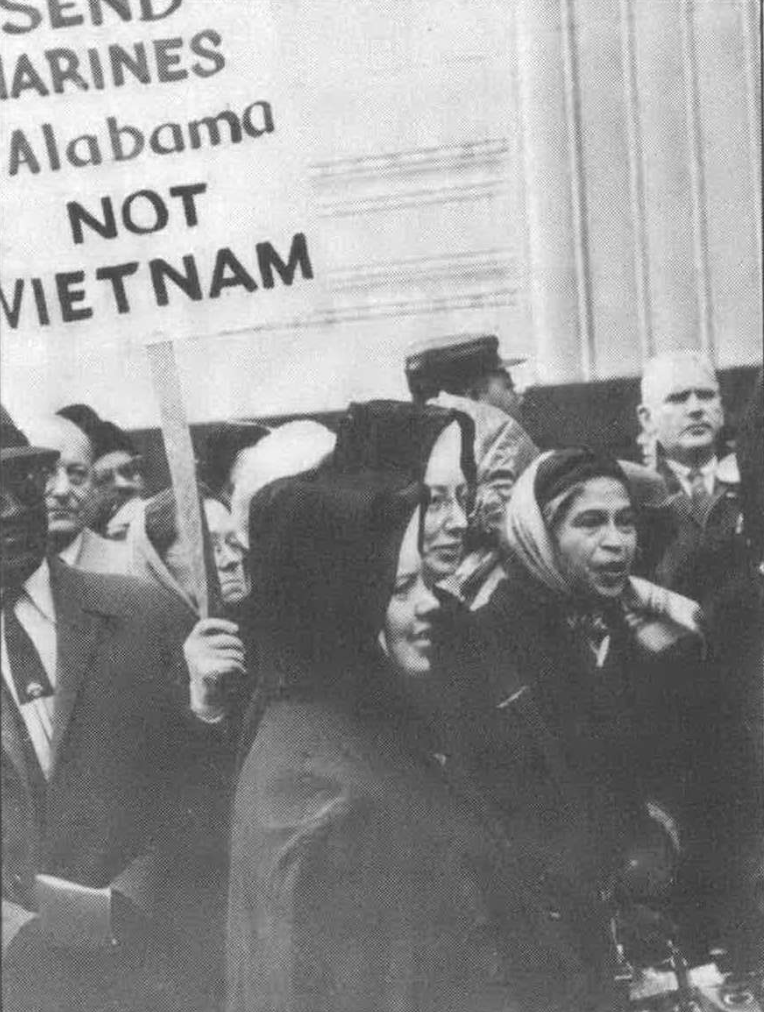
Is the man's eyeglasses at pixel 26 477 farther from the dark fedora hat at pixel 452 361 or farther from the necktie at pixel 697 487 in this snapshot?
the necktie at pixel 697 487

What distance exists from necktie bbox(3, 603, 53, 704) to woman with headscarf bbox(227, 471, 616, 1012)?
50 centimetres

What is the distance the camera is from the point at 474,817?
9.77 ft

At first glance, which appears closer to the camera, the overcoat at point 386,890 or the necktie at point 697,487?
the overcoat at point 386,890

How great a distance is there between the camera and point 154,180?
300cm

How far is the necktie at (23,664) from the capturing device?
3041 mm

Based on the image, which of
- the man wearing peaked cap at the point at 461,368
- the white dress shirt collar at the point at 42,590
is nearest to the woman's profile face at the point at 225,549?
the white dress shirt collar at the point at 42,590

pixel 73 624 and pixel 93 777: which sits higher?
pixel 73 624

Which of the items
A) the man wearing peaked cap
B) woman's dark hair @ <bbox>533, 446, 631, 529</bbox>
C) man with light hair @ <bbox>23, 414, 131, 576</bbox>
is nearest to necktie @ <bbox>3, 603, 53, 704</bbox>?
man with light hair @ <bbox>23, 414, 131, 576</bbox>

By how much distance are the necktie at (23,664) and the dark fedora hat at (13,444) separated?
34cm

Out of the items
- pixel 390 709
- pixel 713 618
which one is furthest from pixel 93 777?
pixel 713 618

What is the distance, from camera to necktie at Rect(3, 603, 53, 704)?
304 cm

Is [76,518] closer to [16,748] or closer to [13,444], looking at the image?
[13,444]

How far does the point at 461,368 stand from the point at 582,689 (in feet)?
2.47

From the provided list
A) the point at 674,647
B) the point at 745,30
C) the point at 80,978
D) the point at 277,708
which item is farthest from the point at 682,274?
the point at 80,978
